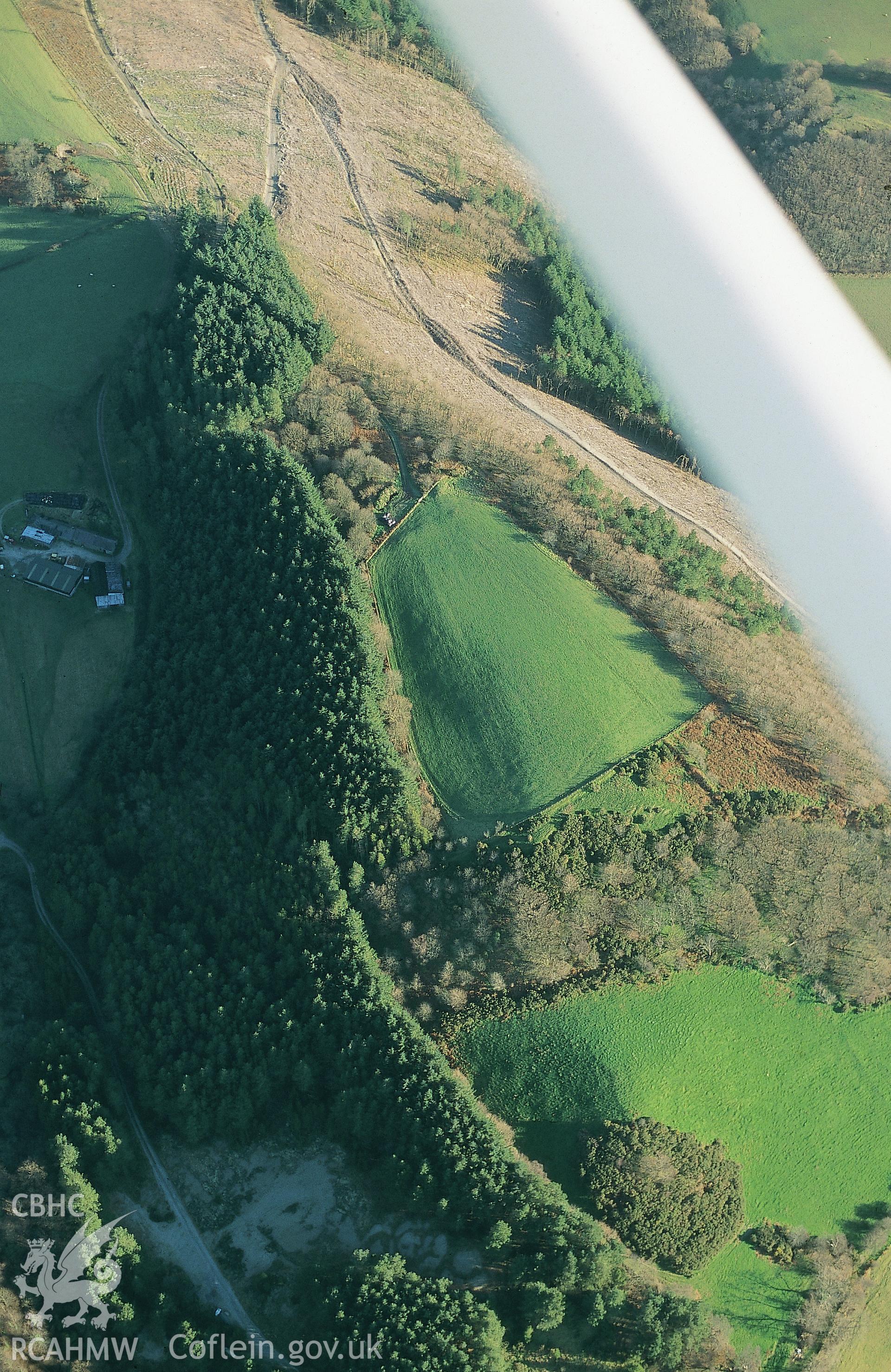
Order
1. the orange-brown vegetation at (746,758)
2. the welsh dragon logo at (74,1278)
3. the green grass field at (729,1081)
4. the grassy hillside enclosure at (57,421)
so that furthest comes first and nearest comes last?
the grassy hillside enclosure at (57,421), the orange-brown vegetation at (746,758), the green grass field at (729,1081), the welsh dragon logo at (74,1278)

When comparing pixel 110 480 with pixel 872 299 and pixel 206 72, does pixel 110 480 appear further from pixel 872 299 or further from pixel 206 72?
pixel 872 299

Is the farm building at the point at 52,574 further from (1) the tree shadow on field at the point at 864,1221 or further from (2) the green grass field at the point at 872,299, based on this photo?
(2) the green grass field at the point at 872,299

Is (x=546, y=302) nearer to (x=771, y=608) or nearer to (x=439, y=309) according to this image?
(x=439, y=309)

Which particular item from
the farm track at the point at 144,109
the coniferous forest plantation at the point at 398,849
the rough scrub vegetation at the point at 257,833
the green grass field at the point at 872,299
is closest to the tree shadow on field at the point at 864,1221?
the coniferous forest plantation at the point at 398,849

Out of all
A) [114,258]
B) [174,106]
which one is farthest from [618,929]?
[174,106]

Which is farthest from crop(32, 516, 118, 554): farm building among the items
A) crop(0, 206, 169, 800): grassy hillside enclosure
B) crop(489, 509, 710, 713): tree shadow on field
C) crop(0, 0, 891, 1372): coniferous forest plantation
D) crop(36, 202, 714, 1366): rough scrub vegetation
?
crop(489, 509, 710, 713): tree shadow on field

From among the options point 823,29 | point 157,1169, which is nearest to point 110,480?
point 157,1169

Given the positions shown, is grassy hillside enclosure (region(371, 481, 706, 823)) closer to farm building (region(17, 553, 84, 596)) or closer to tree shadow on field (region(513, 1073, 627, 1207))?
tree shadow on field (region(513, 1073, 627, 1207))
